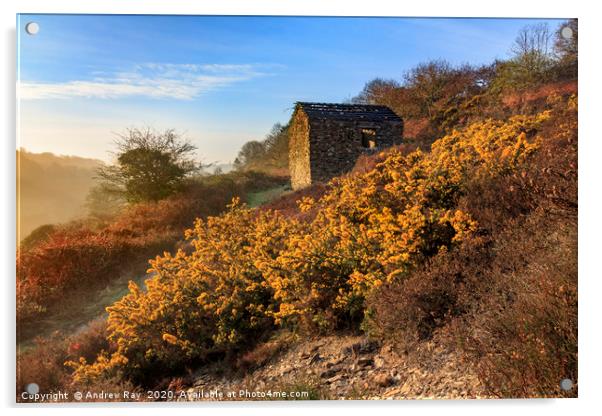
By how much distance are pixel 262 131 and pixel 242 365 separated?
10.1 feet

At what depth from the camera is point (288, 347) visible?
6066 mm

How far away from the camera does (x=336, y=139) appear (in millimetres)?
11648

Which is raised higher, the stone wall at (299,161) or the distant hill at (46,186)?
the stone wall at (299,161)

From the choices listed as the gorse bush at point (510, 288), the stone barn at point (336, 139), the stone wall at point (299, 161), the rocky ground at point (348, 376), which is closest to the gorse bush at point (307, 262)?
the gorse bush at point (510, 288)

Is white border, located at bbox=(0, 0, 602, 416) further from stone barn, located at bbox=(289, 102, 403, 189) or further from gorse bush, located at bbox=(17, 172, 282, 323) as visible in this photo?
stone barn, located at bbox=(289, 102, 403, 189)

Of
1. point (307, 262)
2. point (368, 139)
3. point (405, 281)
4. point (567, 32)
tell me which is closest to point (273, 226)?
point (307, 262)

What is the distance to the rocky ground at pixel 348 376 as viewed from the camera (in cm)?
471

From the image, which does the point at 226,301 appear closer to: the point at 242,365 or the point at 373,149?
the point at 242,365

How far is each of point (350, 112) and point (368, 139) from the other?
2985 mm

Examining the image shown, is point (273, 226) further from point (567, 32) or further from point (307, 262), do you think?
point (567, 32)

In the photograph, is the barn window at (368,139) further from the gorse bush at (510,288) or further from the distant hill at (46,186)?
the distant hill at (46,186)

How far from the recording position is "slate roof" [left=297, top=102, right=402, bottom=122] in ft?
25.6

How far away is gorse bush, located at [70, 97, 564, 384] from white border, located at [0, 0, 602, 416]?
73cm

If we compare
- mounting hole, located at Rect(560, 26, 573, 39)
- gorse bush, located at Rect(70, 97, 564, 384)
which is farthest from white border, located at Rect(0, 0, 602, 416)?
gorse bush, located at Rect(70, 97, 564, 384)
